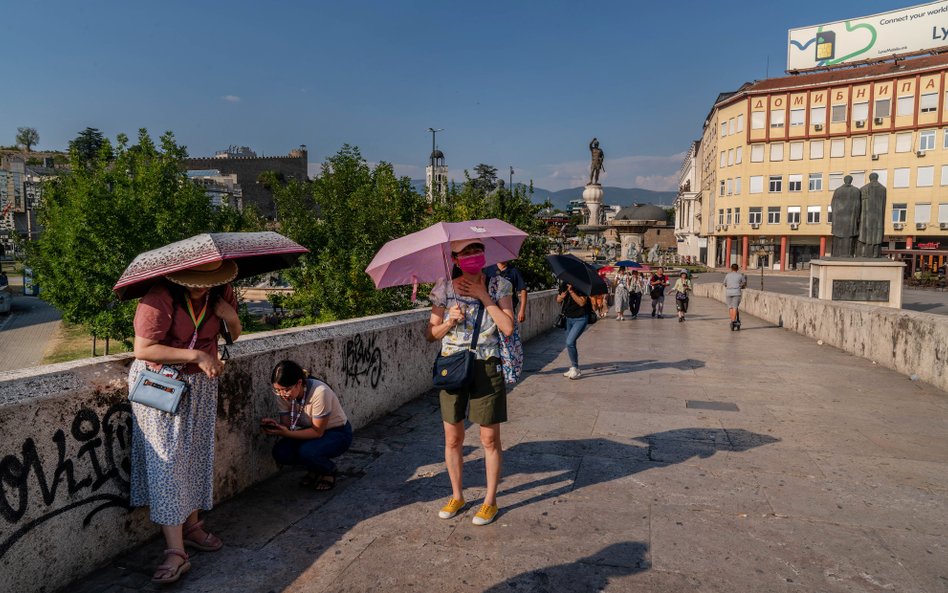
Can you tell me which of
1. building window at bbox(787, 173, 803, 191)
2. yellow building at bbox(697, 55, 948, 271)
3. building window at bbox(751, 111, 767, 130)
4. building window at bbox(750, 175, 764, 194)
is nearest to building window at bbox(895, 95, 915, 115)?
yellow building at bbox(697, 55, 948, 271)

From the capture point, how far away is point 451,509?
3.87 m

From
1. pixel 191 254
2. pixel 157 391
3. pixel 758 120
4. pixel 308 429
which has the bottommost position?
pixel 308 429

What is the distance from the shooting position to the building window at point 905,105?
51312 millimetres

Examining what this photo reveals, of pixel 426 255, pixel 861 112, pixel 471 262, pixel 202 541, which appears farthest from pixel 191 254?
pixel 861 112

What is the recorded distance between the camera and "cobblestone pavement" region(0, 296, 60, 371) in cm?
1994

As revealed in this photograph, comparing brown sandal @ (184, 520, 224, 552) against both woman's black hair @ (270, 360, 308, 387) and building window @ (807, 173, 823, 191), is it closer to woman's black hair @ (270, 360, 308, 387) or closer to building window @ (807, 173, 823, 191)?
woman's black hair @ (270, 360, 308, 387)

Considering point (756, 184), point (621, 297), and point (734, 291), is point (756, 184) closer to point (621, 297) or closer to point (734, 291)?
point (621, 297)

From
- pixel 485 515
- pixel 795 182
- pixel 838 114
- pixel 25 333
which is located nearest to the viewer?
pixel 485 515

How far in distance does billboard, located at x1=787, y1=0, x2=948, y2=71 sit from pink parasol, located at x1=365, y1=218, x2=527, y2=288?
66802 millimetres

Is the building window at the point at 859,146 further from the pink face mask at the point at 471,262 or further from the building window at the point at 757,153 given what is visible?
the pink face mask at the point at 471,262

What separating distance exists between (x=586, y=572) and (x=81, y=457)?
2.71 meters

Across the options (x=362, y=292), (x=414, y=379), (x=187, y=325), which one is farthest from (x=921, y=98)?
(x=187, y=325)

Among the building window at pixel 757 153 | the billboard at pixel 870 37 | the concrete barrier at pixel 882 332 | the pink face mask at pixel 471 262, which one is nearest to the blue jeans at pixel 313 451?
the pink face mask at pixel 471 262

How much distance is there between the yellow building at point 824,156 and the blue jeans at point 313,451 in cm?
5541
